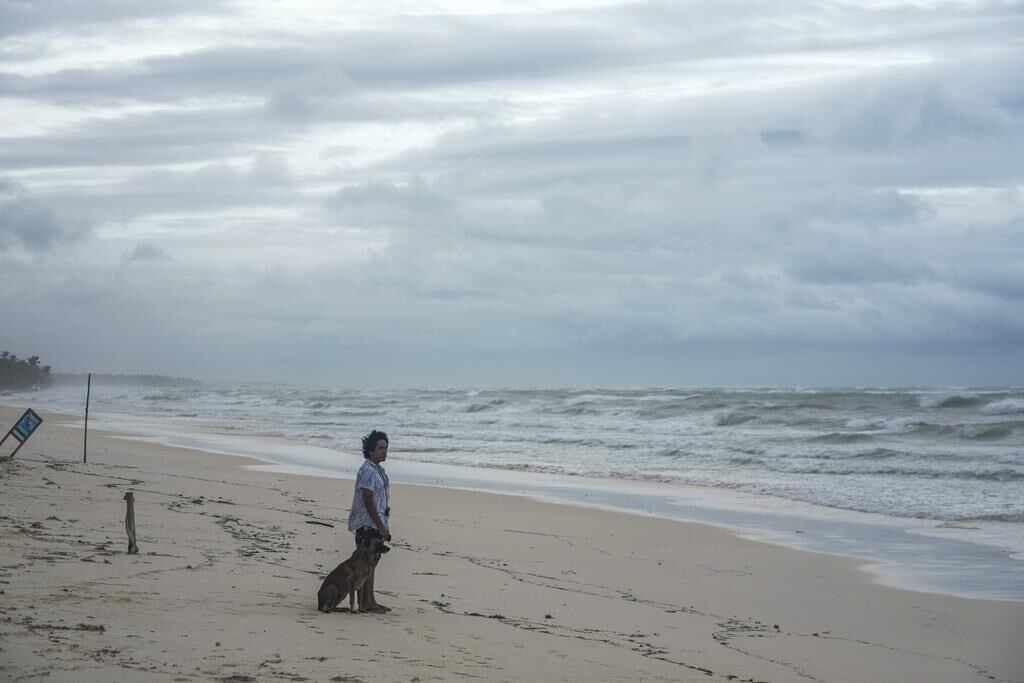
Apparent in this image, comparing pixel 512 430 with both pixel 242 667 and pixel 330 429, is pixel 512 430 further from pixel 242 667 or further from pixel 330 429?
pixel 242 667

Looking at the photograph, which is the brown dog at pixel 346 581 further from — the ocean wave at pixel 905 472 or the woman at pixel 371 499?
the ocean wave at pixel 905 472

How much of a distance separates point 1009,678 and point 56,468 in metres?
14.2

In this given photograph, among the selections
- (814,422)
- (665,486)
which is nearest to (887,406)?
(814,422)

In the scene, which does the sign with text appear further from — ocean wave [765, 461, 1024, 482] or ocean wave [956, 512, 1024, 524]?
ocean wave [765, 461, 1024, 482]

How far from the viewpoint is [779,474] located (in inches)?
915

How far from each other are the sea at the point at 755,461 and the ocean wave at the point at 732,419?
14 centimetres

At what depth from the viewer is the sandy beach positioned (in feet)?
20.5

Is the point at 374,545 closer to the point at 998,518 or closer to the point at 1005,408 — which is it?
the point at 998,518

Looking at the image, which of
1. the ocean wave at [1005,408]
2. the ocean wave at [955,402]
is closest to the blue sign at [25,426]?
the ocean wave at [1005,408]

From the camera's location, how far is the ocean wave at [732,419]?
134 feet

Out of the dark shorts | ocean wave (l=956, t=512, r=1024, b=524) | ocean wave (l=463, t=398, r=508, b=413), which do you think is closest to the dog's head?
the dark shorts

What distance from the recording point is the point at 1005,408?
42.3m

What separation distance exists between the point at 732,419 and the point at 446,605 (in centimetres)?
3406

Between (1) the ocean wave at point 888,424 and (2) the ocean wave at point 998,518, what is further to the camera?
(1) the ocean wave at point 888,424
